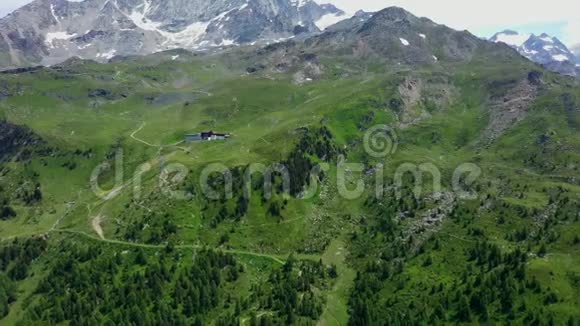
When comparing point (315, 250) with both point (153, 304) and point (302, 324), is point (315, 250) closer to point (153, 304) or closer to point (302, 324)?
point (302, 324)


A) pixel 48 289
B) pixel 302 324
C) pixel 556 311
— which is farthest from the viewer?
pixel 48 289

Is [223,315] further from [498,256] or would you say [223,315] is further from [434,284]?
[498,256]

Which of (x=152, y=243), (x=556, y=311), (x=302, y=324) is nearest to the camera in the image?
(x=556, y=311)

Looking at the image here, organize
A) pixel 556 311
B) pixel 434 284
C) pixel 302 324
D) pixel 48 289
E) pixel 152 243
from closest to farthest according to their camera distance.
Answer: pixel 556 311 < pixel 302 324 < pixel 434 284 < pixel 48 289 < pixel 152 243

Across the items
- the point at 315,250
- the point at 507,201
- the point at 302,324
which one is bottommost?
the point at 302,324

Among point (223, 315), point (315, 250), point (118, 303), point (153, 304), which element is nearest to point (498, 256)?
point (315, 250)

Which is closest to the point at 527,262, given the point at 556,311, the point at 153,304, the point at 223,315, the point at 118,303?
the point at 556,311

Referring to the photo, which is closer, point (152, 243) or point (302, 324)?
point (302, 324)

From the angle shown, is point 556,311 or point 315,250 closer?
point 556,311

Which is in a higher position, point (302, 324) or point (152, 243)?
point (152, 243)
